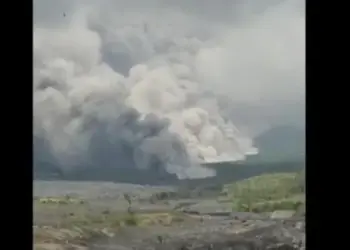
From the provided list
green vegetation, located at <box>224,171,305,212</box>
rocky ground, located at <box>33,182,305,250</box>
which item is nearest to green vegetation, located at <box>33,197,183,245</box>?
rocky ground, located at <box>33,182,305,250</box>

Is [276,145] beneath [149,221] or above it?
above

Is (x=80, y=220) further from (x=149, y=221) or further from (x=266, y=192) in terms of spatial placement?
(x=266, y=192)

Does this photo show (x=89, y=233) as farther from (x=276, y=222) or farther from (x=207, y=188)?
(x=276, y=222)

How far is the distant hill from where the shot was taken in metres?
1.11

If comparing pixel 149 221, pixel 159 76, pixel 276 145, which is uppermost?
pixel 159 76

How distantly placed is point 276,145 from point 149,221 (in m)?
0.29

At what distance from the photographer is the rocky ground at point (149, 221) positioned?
1.09 metres

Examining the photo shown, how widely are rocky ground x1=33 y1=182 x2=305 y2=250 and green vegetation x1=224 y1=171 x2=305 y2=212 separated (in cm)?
2

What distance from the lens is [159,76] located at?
1127 millimetres

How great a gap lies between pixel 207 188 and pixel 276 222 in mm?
152

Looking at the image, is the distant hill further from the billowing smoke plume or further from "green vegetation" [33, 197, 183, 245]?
"green vegetation" [33, 197, 183, 245]

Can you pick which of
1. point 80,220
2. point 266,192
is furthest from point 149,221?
point 266,192

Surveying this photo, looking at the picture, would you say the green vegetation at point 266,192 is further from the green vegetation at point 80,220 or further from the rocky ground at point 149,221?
the green vegetation at point 80,220
